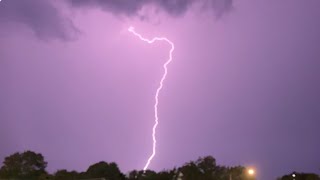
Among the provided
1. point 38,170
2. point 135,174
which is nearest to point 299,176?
point 135,174

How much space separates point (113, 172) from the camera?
80625 millimetres

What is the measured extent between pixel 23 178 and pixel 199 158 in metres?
26.9

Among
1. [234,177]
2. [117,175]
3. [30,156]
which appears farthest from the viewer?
[30,156]

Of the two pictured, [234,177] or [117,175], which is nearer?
[234,177]

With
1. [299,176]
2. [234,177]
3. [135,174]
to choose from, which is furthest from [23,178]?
[299,176]

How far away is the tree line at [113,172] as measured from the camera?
250ft

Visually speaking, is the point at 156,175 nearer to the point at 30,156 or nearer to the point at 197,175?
the point at 197,175

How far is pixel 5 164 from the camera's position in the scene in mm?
83625

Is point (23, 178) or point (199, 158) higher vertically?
point (199, 158)

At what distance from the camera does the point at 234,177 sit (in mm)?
75250

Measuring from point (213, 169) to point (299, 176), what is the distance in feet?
45.7

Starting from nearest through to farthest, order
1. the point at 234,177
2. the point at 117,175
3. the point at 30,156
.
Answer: the point at 234,177, the point at 117,175, the point at 30,156

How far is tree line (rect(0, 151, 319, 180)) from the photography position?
250 feet

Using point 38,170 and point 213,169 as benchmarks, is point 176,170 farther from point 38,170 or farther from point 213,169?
point 38,170
